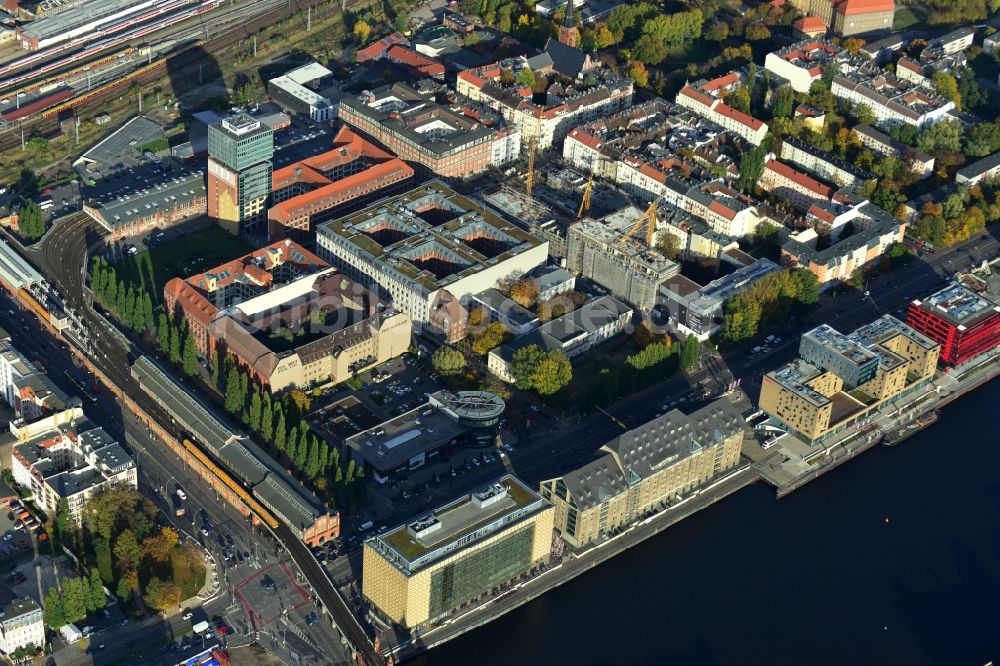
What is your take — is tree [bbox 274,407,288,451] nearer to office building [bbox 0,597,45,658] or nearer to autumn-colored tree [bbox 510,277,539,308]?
office building [bbox 0,597,45,658]

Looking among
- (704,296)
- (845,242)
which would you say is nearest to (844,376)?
(704,296)

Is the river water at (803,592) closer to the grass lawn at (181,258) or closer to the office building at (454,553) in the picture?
the office building at (454,553)

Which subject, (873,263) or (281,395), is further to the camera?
(873,263)

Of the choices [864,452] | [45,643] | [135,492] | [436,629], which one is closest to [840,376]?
[864,452]

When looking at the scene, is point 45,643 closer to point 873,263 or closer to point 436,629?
point 436,629

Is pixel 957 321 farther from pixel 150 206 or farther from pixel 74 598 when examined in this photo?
pixel 74 598

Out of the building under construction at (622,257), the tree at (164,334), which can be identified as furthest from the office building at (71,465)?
the building under construction at (622,257)
